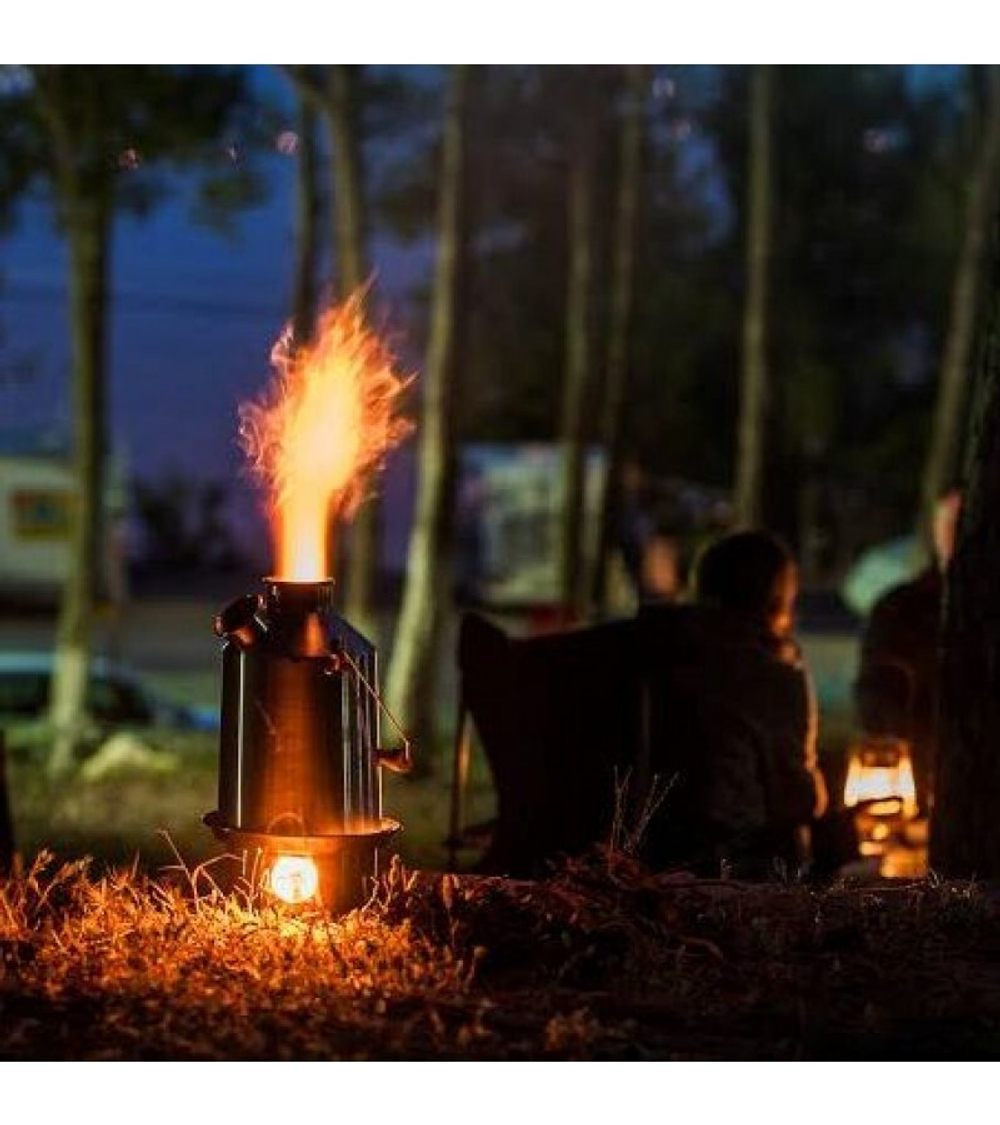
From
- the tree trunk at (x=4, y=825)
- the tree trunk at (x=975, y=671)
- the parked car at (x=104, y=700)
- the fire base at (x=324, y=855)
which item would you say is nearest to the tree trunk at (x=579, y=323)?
the parked car at (x=104, y=700)

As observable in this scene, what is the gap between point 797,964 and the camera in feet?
17.6

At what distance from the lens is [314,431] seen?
584 cm

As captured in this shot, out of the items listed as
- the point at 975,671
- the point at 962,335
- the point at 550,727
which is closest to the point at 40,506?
the point at 962,335

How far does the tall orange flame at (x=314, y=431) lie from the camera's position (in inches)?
229

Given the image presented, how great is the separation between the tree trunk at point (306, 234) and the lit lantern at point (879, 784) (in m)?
11.6

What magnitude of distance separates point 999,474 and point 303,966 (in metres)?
2.93

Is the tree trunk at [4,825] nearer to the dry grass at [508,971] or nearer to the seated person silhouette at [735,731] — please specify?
the dry grass at [508,971]

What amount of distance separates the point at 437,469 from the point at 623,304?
6.88m

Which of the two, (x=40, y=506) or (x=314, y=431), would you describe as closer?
(x=314, y=431)

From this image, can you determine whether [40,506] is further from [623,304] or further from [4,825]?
[4,825]

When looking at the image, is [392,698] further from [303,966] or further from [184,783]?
[303,966]

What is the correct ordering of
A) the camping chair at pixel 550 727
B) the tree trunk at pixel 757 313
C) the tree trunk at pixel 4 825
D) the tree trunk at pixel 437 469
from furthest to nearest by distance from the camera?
the tree trunk at pixel 757 313
the tree trunk at pixel 437 469
the tree trunk at pixel 4 825
the camping chair at pixel 550 727

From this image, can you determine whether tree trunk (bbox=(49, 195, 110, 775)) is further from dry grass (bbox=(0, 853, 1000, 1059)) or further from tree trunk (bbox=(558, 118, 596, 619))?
dry grass (bbox=(0, 853, 1000, 1059))

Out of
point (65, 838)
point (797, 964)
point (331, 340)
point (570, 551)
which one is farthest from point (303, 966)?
point (570, 551)
